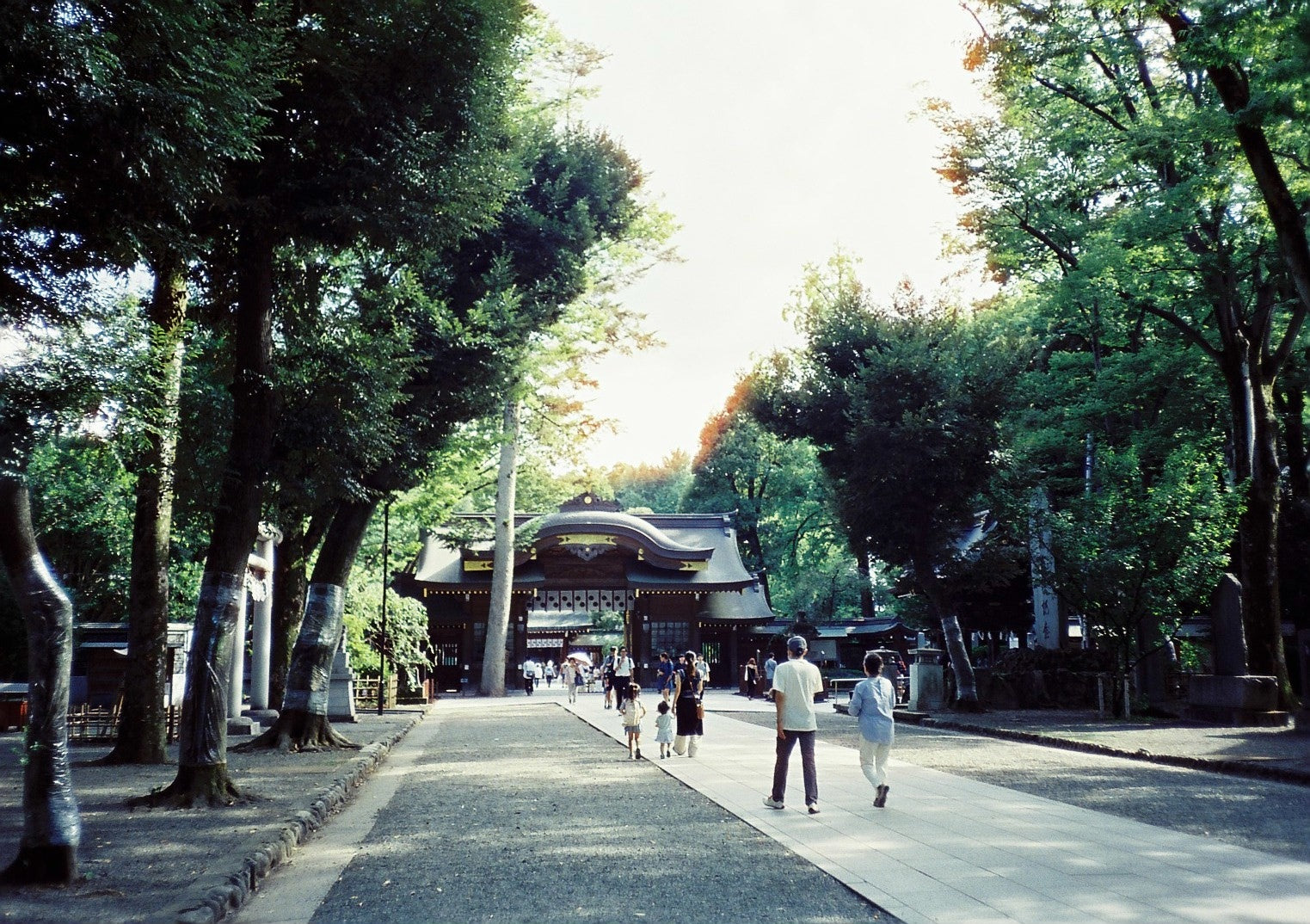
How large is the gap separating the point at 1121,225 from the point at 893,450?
21.8ft

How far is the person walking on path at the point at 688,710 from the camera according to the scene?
16.1m

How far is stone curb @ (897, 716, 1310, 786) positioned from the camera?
1246 cm

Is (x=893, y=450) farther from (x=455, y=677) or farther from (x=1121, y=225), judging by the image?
(x=455, y=677)

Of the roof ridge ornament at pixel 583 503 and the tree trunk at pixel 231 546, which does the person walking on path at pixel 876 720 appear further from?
the roof ridge ornament at pixel 583 503

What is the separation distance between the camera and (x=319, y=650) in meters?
16.3

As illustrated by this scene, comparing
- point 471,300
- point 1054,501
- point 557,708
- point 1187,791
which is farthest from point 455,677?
point 1187,791

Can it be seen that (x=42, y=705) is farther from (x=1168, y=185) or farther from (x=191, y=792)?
(x=1168, y=185)

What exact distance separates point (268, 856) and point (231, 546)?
3776 millimetres

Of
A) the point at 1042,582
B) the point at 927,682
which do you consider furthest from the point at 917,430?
the point at 927,682

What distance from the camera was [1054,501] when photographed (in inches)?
1210

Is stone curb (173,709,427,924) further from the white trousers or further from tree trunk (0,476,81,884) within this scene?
the white trousers

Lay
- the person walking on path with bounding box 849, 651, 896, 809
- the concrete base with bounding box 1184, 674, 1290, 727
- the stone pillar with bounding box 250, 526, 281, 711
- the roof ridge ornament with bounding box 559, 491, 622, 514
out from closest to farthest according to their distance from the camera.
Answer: the person walking on path with bounding box 849, 651, 896, 809
the concrete base with bounding box 1184, 674, 1290, 727
the stone pillar with bounding box 250, 526, 281, 711
the roof ridge ornament with bounding box 559, 491, 622, 514

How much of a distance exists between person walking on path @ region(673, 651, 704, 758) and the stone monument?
10.2 metres

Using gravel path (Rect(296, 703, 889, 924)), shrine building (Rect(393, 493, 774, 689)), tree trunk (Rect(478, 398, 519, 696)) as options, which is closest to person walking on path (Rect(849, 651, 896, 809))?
gravel path (Rect(296, 703, 889, 924))
